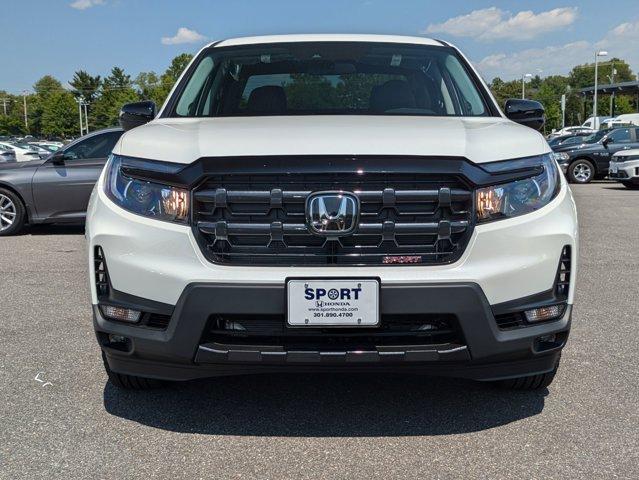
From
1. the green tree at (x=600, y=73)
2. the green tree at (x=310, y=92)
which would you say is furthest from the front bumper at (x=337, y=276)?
the green tree at (x=600, y=73)

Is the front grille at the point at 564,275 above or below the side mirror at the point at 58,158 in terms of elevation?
above

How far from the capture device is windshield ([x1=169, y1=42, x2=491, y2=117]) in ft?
13.9

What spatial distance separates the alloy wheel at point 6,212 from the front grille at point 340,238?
8039mm

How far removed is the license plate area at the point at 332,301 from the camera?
2.75m

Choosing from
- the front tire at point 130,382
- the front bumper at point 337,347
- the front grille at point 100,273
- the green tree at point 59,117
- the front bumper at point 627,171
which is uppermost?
the front grille at point 100,273

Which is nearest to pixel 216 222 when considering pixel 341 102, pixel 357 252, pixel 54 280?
pixel 357 252

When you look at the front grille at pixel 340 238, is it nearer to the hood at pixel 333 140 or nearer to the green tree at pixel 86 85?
the hood at pixel 333 140

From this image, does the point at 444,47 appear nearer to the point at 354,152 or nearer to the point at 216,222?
the point at 354,152

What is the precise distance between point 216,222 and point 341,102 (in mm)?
1654

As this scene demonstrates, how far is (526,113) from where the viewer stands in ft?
13.5

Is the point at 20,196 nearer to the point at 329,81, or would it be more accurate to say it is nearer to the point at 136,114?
the point at 136,114

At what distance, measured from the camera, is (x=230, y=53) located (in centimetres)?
458

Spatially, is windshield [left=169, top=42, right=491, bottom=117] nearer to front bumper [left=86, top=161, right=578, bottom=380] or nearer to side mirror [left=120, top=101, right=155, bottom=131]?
side mirror [left=120, top=101, right=155, bottom=131]

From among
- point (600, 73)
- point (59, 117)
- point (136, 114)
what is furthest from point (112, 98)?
point (136, 114)
